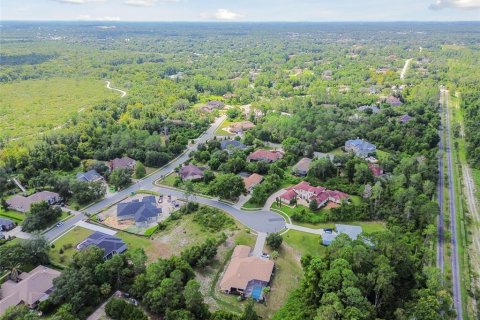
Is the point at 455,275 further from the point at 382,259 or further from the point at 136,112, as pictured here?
the point at 136,112

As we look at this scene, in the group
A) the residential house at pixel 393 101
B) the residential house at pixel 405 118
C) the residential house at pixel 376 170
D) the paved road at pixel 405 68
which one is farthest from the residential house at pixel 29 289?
the paved road at pixel 405 68

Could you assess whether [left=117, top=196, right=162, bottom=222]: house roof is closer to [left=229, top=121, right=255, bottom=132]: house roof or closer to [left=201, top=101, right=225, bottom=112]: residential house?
[left=229, top=121, right=255, bottom=132]: house roof

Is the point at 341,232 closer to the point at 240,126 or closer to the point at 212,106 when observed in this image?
the point at 240,126

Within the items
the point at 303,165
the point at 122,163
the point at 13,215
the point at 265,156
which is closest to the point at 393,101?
the point at 303,165

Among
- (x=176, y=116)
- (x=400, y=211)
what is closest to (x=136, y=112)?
(x=176, y=116)

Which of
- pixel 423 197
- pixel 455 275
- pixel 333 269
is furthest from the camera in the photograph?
pixel 423 197

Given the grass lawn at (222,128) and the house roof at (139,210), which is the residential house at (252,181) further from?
the grass lawn at (222,128)

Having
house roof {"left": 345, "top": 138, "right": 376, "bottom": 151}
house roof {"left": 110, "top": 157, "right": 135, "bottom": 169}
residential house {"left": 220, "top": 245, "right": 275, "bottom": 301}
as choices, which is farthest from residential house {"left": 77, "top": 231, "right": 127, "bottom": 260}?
house roof {"left": 345, "top": 138, "right": 376, "bottom": 151}
